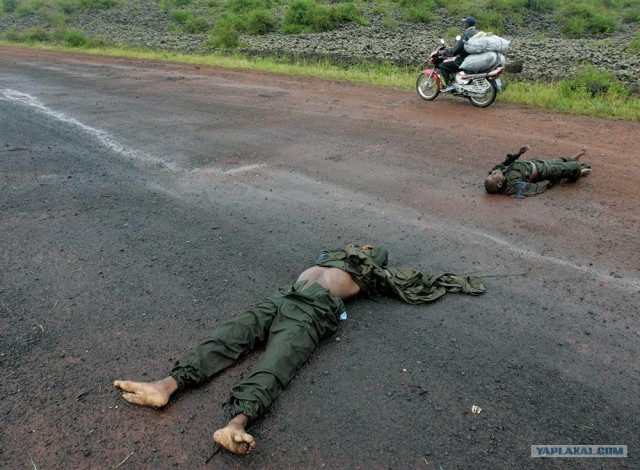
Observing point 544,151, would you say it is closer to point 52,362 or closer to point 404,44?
point 52,362

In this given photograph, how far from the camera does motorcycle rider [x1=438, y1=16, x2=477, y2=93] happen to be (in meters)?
9.98

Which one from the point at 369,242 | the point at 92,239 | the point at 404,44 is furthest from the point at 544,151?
the point at 404,44

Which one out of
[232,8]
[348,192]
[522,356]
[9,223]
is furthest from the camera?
[232,8]

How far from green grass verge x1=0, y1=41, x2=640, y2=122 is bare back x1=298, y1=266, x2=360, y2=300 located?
7.41 m

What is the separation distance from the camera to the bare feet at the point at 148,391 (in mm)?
2965

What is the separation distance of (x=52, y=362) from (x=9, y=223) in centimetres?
281

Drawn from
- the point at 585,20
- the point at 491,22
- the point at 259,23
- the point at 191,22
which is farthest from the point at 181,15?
the point at 585,20

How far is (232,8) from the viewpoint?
1188 inches

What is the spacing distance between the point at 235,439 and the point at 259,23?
82.8 feet

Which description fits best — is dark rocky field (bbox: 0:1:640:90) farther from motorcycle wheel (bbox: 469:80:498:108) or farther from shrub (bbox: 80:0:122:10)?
motorcycle wheel (bbox: 469:80:498:108)

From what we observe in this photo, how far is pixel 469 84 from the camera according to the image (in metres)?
9.89

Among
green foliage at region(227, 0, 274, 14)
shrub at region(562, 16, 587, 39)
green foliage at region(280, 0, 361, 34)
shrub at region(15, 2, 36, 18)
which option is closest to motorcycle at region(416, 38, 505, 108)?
shrub at region(562, 16, 587, 39)

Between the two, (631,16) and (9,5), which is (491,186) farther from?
(9,5)

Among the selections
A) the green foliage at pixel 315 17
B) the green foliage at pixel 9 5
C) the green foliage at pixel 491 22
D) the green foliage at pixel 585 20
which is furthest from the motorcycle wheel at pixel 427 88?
the green foliage at pixel 9 5
